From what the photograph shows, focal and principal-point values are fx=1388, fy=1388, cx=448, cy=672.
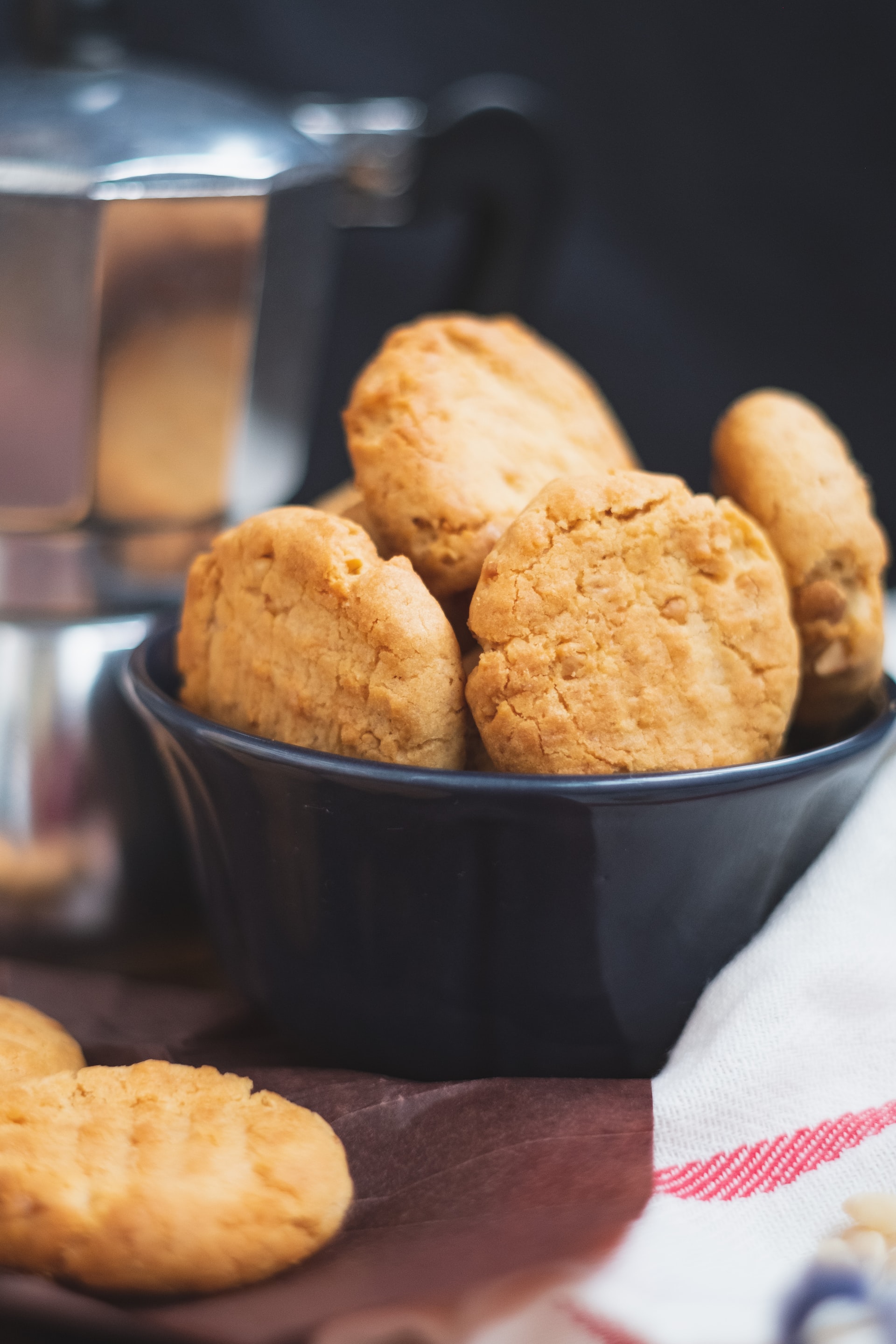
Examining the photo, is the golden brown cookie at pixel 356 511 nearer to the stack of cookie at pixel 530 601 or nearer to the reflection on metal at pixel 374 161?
the stack of cookie at pixel 530 601

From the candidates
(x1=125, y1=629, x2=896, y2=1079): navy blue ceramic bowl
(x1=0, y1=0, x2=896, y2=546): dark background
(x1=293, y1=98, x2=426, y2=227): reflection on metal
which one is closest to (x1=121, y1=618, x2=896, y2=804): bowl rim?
(x1=125, y1=629, x2=896, y2=1079): navy blue ceramic bowl

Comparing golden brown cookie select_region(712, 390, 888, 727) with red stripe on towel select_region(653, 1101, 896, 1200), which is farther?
golden brown cookie select_region(712, 390, 888, 727)

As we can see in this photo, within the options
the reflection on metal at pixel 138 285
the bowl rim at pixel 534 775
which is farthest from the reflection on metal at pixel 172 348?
the bowl rim at pixel 534 775

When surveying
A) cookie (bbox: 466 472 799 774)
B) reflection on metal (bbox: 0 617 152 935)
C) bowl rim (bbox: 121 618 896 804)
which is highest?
cookie (bbox: 466 472 799 774)

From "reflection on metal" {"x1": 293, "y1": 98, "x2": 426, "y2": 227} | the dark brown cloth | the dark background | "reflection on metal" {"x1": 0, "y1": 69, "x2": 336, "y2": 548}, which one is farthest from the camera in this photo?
the dark background

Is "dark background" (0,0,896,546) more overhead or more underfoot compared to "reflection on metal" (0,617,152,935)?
more overhead

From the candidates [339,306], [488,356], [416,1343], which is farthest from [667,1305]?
[339,306]

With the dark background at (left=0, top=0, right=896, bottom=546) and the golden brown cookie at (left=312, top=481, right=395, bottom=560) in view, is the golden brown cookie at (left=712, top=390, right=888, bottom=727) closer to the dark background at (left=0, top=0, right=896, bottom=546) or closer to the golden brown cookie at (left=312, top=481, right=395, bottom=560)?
the golden brown cookie at (left=312, top=481, right=395, bottom=560)

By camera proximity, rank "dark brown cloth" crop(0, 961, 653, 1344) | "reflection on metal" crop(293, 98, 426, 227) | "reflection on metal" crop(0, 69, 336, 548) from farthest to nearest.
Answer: "reflection on metal" crop(293, 98, 426, 227), "reflection on metal" crop(0, 69, 336, 548), "dark brown cloth" crop(0, 961, 653, 1344)
